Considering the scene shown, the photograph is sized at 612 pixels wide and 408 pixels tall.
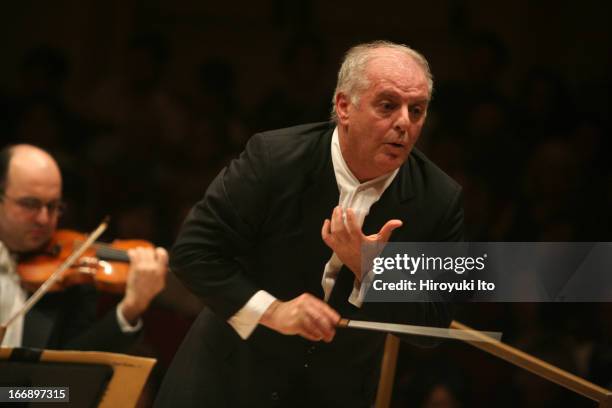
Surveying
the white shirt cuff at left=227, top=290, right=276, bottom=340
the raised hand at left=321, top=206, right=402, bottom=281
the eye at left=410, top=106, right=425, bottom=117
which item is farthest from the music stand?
the eye at left=410, top=106, right=425, bottom=117

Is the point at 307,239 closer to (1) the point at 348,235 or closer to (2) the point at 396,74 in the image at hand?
(1) the point at 348,235

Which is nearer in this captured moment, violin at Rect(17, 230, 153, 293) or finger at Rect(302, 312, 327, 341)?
finger at Rect(302, 312, 327, 341)

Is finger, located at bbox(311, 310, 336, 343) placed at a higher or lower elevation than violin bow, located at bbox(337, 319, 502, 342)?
lower

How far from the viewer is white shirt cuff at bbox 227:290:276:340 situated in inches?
80.0

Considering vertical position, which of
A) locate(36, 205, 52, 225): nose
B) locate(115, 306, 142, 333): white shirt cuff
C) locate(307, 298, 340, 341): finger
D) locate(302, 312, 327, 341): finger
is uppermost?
locate(36, 205, 52, 225): nose

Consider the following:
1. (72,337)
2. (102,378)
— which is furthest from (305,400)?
(72,337)

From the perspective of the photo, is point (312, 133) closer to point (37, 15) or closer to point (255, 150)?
point (255, 150)

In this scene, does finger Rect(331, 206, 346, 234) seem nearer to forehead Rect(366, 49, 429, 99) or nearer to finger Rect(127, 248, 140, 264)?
forehead Rect(366, 49, 429, 99)

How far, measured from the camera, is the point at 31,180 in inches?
112

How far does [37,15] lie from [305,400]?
3.19 m

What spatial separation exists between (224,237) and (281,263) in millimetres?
142

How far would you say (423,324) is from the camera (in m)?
2.06

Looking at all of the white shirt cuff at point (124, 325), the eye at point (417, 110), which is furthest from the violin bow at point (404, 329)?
the white shirt cuff at point (124, 325)

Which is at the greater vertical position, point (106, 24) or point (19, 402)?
point (106, 24)
